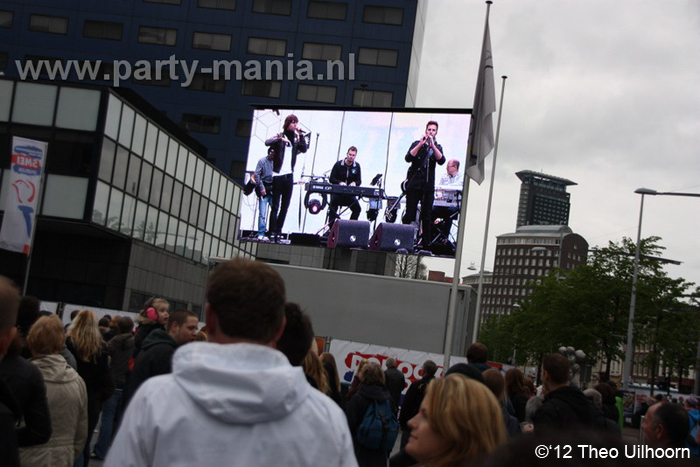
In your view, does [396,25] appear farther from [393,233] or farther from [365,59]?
[393,233]

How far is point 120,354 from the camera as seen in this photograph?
11.8m

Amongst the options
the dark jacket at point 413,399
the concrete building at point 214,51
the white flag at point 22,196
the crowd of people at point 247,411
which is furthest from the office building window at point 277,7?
the crowd of people at point 247,411

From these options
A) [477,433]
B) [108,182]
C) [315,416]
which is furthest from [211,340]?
[108,182]

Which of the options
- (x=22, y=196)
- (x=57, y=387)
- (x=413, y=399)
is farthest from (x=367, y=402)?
(x=22, y=196)

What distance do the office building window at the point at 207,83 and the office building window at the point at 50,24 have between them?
9.90 meters

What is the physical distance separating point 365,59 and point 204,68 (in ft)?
40.0

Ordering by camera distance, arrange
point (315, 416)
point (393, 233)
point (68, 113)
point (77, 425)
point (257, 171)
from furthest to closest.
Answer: point (68, 113), point (257, 171), point (393, 233), point (77, 425), point (315, 416)

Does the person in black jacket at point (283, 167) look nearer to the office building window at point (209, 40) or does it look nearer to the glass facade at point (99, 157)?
the glass facade at point (99, 157)

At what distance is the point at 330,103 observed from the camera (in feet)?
215

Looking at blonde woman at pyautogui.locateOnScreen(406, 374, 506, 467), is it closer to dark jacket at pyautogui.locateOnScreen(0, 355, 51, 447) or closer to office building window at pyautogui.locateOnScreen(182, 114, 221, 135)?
dark jacket at pyautogui.locateOnScreen(0, 355, 51, 447)

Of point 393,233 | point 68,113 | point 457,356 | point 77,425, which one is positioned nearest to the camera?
point 77,425

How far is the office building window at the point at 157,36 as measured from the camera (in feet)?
221

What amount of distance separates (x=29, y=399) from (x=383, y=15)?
62.4 m

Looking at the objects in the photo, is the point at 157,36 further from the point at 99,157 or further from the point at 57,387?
the point at 57,387
